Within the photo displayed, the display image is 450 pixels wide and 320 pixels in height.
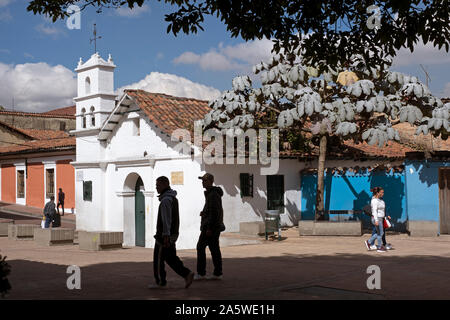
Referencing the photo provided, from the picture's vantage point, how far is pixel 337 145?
22.1m

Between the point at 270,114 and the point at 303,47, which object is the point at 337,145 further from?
the point at 303,47

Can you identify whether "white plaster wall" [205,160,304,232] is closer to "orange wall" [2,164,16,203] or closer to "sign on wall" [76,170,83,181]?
"sign on wall" [76,170,83,181]

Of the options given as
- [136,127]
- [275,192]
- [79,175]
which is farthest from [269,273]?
[79,175]

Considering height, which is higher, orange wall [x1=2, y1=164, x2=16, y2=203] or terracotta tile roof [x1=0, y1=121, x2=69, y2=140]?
terracotta tile roof [x1=0, y1=121, x2=69, y2=140]

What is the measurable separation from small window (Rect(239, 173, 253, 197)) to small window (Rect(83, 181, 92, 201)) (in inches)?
285

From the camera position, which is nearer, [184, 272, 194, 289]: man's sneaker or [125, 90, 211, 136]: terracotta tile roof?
[184, 272, 194, 289]: man's sneaker

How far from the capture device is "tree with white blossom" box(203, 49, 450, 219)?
54.4ft

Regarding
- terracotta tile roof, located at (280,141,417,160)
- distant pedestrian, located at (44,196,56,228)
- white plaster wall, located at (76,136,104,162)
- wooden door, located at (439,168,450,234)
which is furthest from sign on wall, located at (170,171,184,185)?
wooden door, located at (439,168,450,234)

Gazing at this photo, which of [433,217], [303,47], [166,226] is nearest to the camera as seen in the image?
[166,226]

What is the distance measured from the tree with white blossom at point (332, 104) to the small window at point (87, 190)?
6.99 m

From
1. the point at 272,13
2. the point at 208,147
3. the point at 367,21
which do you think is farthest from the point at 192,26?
the point at 208,147

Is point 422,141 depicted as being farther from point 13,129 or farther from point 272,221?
point 13,129

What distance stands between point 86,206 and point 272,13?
660 inches

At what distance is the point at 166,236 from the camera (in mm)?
8438
